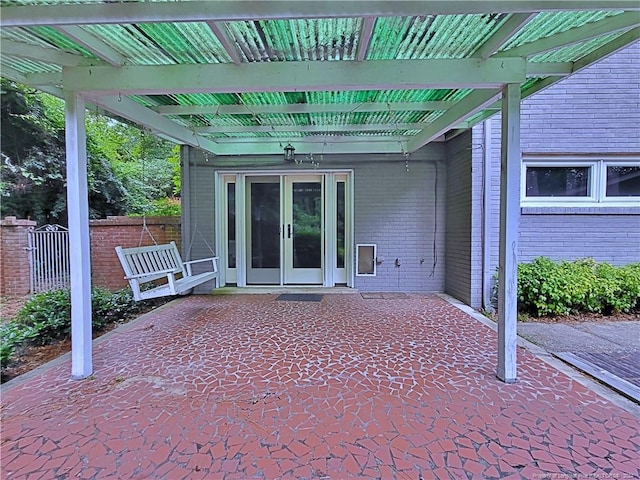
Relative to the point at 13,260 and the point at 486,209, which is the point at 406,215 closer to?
the point at 486,209

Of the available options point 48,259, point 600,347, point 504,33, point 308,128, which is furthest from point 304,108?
point 48,259

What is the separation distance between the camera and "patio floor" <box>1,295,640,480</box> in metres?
1.73

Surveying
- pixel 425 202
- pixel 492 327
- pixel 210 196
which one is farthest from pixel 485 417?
pixel 210 196

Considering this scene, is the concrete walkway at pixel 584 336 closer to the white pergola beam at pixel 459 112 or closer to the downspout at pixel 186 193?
the white pergola beam at pixel 459 112

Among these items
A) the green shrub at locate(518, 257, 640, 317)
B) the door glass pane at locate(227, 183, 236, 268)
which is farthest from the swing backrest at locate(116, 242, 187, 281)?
the green shrub at locate(518, 257, 640, 317)

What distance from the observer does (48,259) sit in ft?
20.6

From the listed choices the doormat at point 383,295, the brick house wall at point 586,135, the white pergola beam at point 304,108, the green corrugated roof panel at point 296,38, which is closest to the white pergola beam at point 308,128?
the white pergola beam at point 304,108

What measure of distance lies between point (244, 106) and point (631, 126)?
17.7 ft

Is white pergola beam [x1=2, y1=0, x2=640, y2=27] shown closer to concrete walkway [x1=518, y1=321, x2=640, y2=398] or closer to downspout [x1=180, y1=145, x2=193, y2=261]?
concrete walkway [x1=518, y1=321, x2=640, y2=398]

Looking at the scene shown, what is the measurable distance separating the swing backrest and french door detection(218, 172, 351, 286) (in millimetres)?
1402

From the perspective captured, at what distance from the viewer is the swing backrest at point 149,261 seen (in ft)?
12.4

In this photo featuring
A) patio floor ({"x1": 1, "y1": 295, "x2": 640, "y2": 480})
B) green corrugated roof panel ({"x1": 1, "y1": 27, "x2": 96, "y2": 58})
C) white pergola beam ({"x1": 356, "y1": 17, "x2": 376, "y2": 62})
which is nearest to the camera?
patio floor ({"x1": 1, "y1": 295, "x2": 640, "y2": 480})

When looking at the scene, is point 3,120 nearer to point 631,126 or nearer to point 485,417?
point 485,417

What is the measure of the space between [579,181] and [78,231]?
246 inches
